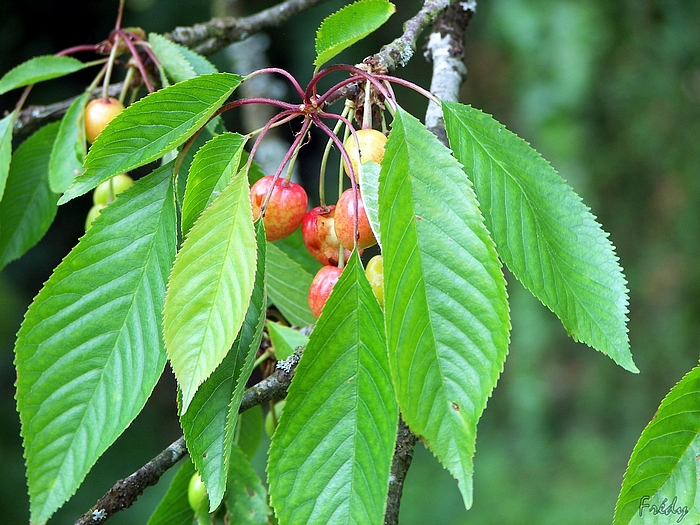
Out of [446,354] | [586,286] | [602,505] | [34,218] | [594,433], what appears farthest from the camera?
[594,433]

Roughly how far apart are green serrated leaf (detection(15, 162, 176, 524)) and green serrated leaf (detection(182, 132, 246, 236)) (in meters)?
0.05

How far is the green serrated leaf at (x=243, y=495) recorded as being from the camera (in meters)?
0.85

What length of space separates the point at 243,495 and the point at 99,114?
1.93 feet

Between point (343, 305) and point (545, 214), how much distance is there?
235 millimetres

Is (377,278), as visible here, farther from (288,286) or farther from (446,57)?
(446,57)

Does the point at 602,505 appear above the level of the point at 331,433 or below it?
below

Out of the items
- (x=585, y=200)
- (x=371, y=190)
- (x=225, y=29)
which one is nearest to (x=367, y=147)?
(x=371, y=190)

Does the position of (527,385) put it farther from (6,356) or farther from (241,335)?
(241,335)

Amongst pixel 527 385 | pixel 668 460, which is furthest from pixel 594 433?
pixel 668 460

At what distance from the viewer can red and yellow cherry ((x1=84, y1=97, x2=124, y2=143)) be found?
979 mm

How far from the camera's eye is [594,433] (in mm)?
3113

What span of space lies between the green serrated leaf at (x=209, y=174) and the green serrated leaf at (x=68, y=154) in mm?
370

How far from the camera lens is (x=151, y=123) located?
0.65 m

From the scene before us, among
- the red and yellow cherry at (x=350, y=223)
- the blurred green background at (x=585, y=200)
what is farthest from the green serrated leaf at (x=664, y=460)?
the blurred green background at (x=585, y=200)
